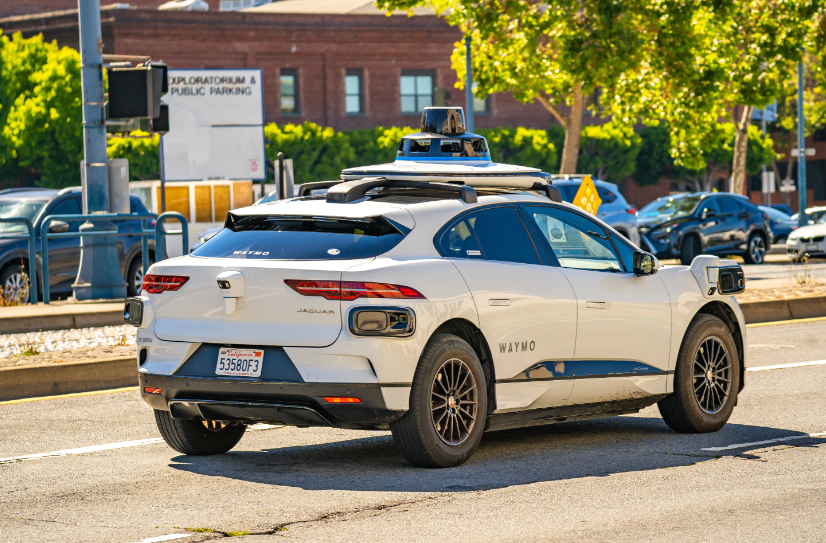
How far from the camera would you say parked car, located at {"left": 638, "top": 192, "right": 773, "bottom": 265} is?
1172 inches

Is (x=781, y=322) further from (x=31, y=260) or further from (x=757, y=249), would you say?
(x=757, y=249)

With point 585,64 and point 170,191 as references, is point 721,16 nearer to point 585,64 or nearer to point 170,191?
point 585,64

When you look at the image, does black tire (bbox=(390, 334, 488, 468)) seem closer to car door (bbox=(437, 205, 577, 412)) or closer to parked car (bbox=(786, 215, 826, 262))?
car door (bbox=(437, 205, 577, 412))

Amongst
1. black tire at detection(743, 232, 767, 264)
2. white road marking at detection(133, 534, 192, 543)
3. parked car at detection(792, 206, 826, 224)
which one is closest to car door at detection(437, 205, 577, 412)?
white road marking at detection(133, 534, 192, 543)

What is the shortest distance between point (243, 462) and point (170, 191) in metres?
28.0

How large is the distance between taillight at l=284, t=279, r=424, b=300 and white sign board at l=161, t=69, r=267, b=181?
3058 centimetres

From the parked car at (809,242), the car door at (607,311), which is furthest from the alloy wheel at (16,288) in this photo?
the parked car at (809,242)

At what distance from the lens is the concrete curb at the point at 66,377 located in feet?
37.7

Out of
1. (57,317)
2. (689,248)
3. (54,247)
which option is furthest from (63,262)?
(689,248)

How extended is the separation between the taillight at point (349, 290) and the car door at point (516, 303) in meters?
0.55

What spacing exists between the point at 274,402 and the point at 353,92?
5832 centimetres

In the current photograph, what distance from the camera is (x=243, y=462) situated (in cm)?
805

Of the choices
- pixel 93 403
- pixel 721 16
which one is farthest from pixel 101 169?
pixel 721 16

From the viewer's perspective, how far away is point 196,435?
26.9 feet
